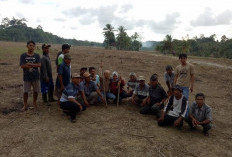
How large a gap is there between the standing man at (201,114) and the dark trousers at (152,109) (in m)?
0.99

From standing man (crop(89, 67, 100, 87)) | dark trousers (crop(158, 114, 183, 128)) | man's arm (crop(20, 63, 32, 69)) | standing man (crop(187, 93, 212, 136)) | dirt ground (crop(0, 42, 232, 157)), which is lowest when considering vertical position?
dirt ground (crop(0, 42, 232, 157))

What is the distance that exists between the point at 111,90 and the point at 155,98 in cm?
154

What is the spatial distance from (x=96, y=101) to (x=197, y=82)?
762cm

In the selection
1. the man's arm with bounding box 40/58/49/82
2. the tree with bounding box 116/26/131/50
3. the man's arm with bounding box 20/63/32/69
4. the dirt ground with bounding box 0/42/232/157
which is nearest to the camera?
the dirt ground with bounding box 0/42/232/157

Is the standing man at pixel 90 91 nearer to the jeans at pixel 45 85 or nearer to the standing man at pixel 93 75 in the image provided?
the standing man at pixel 93 75

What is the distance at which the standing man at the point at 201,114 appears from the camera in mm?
4973

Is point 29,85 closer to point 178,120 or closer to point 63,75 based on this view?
point 63,75

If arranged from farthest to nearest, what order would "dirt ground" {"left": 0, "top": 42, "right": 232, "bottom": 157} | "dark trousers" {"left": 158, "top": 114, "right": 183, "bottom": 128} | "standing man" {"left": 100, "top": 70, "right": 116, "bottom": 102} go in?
"standing man" {"left": 100, "top": 70, "right": 116, "bottom": 102} → "dark trousers" {"left": 158, "top": 114, "right": 183, "bottom": 128} → "dirt ground" {"left": 0, "top": 42, "right": 232, "bottom": 157}

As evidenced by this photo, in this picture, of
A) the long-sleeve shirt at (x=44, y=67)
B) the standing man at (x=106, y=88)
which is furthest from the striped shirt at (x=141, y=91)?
the long-sleeve shirt at (x=44, y=67)

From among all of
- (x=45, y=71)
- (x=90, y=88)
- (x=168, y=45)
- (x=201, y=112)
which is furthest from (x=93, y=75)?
(x=168, y=45)

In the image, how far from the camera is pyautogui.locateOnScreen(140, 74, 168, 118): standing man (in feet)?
19.9

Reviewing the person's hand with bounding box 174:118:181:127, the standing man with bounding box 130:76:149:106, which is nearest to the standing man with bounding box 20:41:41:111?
the standing man with bounding box 130:76:149:106

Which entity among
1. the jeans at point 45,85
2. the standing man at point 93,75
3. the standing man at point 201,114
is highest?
→ the standing man at point 93,75

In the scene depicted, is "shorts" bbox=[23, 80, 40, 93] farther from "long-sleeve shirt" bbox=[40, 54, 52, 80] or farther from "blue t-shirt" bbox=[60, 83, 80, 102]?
"blue t-shirt" bbox=[60, 83, 80, 102]
